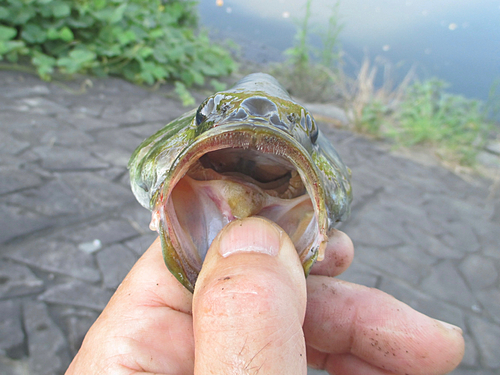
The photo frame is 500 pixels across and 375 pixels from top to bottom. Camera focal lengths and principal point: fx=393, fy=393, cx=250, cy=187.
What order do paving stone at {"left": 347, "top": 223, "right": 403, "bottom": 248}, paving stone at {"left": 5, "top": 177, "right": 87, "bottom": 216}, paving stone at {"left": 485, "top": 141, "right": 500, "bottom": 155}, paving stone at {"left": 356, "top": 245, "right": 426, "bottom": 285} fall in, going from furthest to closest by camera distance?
1. paving stone at {"left": 485, "top": 141, "right": 500, "bottom": 155}
2. paving stone at {"left": 347, "top": 223, "right": 403, "bottom": 248}
3. paving stone at {"left": 356, "top": 245, "right": 426, "bottom": 285}
4. paving stone at {"left": 5, "top": 177, "right": 87, "bottom": 216}

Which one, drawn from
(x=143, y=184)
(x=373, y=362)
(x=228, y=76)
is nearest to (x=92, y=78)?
(x=228, y=76)

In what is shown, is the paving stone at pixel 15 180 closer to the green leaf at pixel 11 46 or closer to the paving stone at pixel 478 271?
the green leaf at pixel 11 46

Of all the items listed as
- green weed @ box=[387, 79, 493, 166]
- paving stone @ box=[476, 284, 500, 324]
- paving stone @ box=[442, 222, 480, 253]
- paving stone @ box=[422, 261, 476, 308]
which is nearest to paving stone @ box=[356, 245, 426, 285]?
paving stone @ box=[422, 261, 476, 308]

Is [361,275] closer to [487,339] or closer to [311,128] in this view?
[487,339]

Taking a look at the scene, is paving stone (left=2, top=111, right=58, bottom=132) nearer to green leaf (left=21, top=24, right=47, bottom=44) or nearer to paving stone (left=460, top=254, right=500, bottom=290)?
green leaf (left=21, top=24, right=47, bottom=44)

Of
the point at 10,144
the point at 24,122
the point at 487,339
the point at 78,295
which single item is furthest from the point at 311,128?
the point at 24,122

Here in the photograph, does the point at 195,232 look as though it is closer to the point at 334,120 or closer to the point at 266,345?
the point at 266,345
